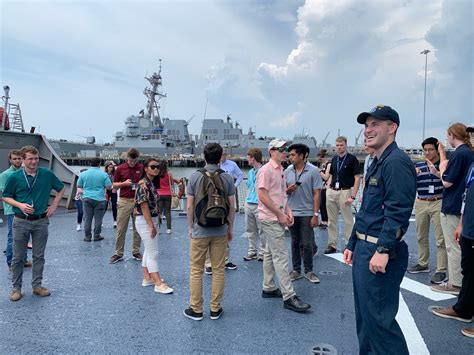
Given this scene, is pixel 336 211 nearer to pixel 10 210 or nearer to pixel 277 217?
pixel 277 217

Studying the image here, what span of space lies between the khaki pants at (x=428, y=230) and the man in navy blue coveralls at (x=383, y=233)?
8.75ft

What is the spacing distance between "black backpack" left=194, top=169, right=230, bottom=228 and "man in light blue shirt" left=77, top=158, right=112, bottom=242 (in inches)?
158

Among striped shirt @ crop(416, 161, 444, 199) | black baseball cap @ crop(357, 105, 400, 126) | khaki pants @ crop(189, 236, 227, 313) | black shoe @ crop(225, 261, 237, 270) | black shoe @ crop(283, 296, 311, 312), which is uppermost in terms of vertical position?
black baseball cap @ crop(357, 105, 400, 126)

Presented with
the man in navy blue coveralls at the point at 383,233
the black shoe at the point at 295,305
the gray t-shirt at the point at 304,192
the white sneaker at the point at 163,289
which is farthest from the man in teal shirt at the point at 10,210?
the man in navy blue coveralls at the point at 383,233

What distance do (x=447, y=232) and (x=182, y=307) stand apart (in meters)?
3.20

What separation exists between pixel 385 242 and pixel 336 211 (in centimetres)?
381

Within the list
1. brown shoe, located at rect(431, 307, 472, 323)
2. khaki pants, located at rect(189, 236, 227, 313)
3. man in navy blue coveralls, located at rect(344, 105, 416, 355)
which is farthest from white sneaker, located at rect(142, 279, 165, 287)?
brown shoe, located at rect(431, 307, 472, 323)

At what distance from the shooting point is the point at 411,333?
2875 millimetres

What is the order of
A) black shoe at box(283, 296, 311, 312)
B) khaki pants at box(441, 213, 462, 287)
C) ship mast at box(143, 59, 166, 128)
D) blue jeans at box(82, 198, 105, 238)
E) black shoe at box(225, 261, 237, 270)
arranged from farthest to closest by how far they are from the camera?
ship mast at box(143, 59, 166, 128) < blue jeans at box(82, 198, 105, 238) < black shoe at box(225, 261, 237, 270) < khaki pants at box(441, 213, 462, 287) < black shoe at box(283, 296, 311, 312)

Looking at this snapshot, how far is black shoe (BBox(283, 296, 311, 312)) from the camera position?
3295 mm

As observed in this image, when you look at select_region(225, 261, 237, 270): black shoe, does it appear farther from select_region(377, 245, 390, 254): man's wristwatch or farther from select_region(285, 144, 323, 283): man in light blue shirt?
select_region(377, 245, 390, 254): man's wristwatch

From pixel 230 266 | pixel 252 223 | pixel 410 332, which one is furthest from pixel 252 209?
pixel 410 332

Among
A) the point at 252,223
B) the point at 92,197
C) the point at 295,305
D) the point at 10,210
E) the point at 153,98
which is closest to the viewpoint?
the point at 295,305

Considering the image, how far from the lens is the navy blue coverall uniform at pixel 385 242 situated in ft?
6.33
